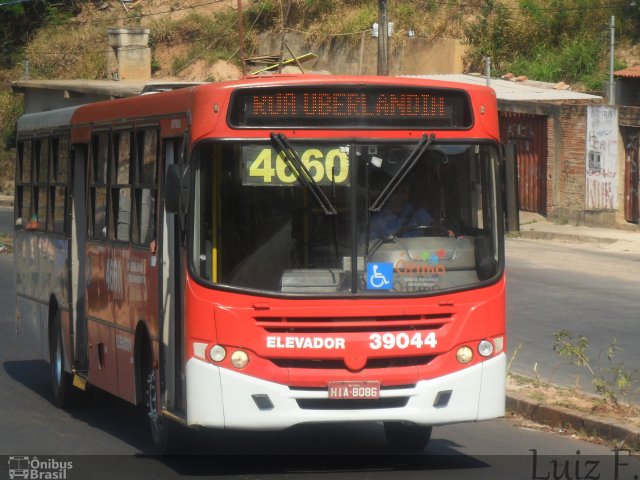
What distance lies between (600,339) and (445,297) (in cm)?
661

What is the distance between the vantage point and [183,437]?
8.37 metres

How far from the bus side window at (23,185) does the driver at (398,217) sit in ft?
18.5

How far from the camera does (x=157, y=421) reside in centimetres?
842

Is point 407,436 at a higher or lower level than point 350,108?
lower

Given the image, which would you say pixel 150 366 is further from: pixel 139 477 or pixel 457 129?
pixel 457 129

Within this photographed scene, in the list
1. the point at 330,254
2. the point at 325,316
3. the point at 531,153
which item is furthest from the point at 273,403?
the point at 531,153

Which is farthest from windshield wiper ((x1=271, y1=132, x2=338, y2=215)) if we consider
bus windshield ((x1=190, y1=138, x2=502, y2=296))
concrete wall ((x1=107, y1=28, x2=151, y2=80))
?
concrete wall ((x1=107, y1=28, x2=151, y2=80))

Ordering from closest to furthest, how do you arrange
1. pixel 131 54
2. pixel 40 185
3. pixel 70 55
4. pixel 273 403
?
pixel 273 403, pixel 40 185, pixel 131 54, pixel 70 55

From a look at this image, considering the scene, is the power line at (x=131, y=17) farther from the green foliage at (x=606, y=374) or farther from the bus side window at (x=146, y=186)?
the bus side window at (x=146, y=186)

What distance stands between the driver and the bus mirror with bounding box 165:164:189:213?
115cm

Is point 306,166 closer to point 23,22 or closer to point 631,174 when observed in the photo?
point 631,174

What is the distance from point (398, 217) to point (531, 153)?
22.1 metres

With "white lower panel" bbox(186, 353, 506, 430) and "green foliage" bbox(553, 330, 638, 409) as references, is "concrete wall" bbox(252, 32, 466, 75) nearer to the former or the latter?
"green foliage" bbox(553, 330, 638, 409)

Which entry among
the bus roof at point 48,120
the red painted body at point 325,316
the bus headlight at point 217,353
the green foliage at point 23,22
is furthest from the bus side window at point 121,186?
the green foliage at point 23,22
